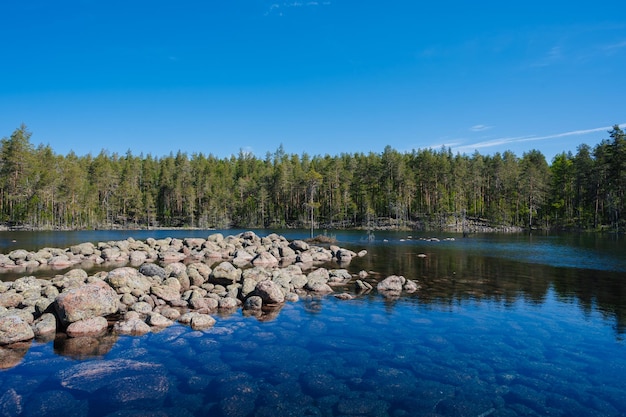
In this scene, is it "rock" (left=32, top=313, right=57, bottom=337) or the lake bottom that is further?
"rock" (left=32, top=313, right=57, bottom=337)

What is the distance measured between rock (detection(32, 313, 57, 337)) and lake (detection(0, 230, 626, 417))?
123 cm

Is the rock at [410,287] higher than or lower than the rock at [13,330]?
lower

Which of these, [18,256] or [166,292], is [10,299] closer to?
[166,292]

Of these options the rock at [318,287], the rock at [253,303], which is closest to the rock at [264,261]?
the rock at [318,287]

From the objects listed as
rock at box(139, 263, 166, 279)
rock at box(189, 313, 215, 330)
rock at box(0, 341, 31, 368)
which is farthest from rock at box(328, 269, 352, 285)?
rock at box(0, 341, 31, 368)

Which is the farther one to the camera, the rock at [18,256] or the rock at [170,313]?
the rock at [18,256]

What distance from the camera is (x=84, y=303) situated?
1664 cm

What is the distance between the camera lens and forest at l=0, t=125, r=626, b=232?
A: 96.6 metres

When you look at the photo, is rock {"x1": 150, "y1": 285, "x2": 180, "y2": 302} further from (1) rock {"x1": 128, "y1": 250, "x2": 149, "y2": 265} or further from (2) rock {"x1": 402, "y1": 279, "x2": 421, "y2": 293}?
(1) rock {"x1": 128, "y1": 250, "x2": 149, "y2": 265}

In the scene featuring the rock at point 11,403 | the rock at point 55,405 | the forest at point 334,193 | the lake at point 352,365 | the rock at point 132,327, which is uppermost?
A: the forest at point 334,193

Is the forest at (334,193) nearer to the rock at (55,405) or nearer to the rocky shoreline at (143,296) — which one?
the rocky shoreline at (143,296)

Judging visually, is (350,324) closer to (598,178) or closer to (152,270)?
(152,270)

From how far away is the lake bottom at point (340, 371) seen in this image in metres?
10.0

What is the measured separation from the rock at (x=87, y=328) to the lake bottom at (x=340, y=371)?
4.06 feet
